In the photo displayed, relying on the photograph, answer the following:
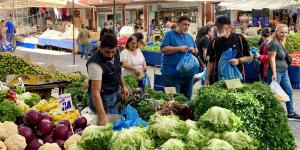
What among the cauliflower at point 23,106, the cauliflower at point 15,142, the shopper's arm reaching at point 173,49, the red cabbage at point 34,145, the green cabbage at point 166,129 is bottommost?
the red cabbage at point 34,145

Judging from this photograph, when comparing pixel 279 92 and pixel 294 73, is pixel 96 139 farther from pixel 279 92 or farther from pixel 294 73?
pixel 294 73

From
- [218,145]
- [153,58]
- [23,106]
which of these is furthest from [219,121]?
[153,58]

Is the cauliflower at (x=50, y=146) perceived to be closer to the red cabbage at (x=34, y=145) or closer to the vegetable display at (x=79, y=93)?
the red cabbage at (x=34, y=145)

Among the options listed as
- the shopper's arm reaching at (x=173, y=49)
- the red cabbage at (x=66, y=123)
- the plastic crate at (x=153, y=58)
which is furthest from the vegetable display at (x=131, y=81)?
the plastic crate at (x=153, y=58)

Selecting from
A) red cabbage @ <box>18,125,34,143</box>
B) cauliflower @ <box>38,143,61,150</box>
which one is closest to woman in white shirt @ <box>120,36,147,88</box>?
red cabbage @ <box>18,125,34,143</box>

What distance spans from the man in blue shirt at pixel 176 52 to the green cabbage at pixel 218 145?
12.7 ft

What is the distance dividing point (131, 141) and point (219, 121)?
0.70 meters

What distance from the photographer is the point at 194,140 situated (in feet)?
9.88

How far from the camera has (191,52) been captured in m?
7.03

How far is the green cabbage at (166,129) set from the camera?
10.1 ft

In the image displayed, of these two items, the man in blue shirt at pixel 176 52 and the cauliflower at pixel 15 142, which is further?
the man in blue shirt at pixel 176 52

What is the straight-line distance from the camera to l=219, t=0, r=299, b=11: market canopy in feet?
57.9

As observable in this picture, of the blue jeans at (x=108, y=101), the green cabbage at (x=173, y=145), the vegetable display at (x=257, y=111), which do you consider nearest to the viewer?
the green cabbage at (x=173, y=145)

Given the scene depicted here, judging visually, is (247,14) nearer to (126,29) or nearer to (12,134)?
(126,29)
